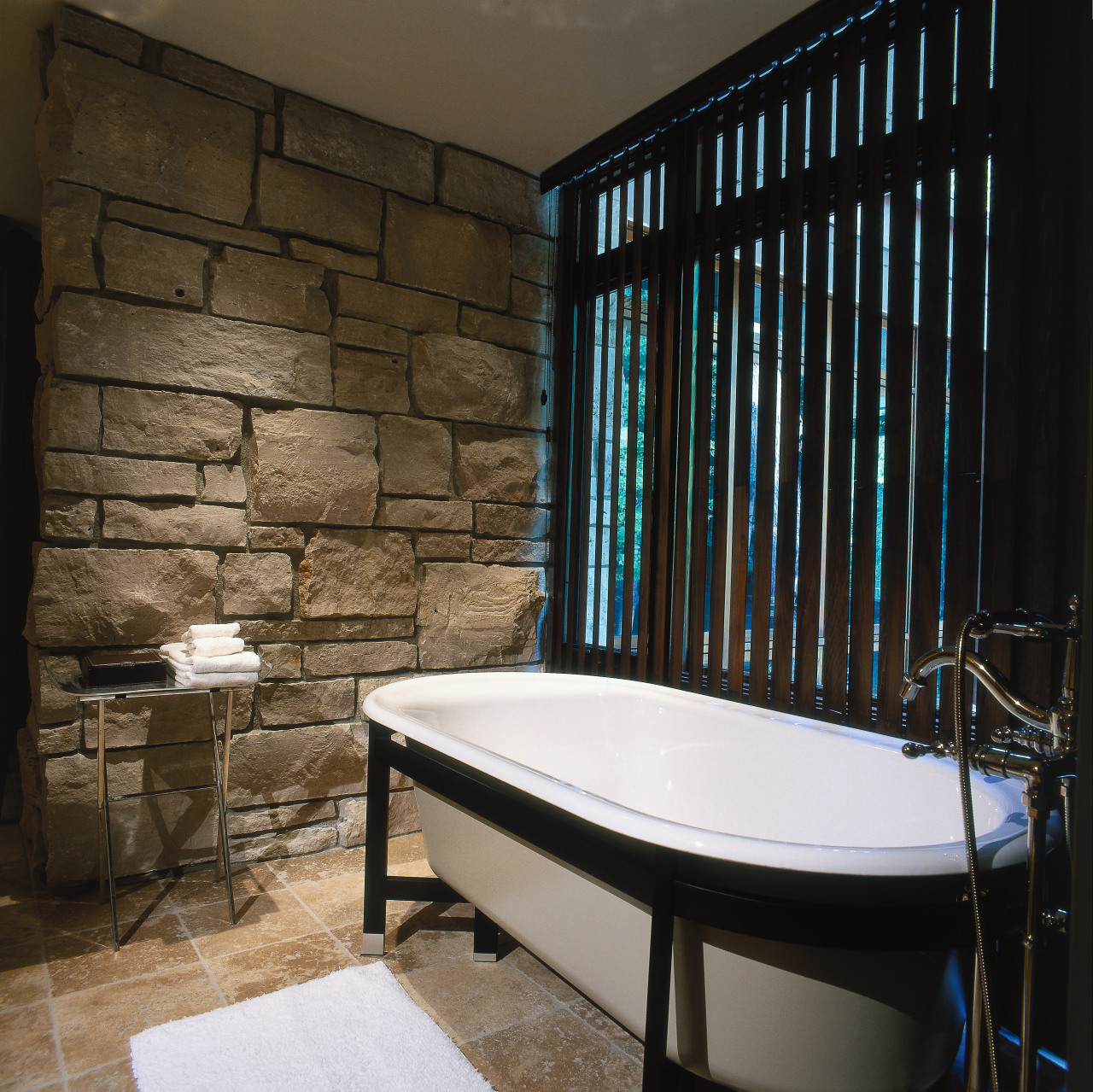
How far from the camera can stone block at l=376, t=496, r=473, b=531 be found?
2855 millimetres

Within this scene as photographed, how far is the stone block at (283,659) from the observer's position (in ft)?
8.57

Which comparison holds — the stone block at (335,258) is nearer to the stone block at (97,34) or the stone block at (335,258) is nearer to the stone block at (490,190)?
the stone block at (490,190)

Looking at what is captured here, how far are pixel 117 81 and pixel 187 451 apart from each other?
113 cm

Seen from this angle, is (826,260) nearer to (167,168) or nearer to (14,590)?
(167,168)

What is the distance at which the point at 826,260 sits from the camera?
217 cm

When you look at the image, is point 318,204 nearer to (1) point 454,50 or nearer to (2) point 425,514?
(1) point 454,50

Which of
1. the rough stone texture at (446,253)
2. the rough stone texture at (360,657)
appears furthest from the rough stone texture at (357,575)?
the rough stone texture at (446,253)

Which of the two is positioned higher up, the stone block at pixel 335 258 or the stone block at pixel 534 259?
the stone block at pixel 534 259

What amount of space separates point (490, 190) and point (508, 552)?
1.46 metres

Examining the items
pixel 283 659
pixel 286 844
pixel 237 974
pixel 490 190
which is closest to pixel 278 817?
A: pixel 286 844

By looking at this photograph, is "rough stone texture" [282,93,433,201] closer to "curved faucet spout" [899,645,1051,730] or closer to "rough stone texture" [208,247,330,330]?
"rough stone texture" [208,247,330,330]

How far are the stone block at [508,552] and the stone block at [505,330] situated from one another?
801mm

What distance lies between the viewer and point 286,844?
8.70 feet

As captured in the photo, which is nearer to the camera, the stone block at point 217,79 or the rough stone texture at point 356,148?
the stone block at point 217,79
